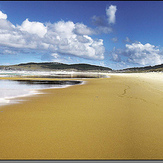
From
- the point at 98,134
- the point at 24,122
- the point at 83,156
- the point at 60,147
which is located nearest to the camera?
the point at 83,156

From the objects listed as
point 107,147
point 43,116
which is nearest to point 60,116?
point 43,116

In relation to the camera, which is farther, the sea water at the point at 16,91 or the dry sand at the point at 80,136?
the sea water at the point at 16,91

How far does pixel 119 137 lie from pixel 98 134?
0.64 m

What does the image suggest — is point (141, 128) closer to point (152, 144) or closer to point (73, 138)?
point (152, 144)

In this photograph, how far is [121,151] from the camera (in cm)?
359

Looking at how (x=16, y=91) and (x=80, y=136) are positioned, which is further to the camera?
(x=16, y=91)

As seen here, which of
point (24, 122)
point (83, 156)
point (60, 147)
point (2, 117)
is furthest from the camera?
point (2, 117)

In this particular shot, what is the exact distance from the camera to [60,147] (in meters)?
3.71

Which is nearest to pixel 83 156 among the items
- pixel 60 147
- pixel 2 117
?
pixel 60 147

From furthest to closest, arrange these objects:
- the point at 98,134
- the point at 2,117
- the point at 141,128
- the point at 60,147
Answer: the point at 2,117
the point at 141,128
the point at 98,134
the point at 60,147

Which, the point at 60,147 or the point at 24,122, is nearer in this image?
the point at 60,147

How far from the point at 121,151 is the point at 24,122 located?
3.73 m

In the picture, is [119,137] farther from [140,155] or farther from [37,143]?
[37,143]

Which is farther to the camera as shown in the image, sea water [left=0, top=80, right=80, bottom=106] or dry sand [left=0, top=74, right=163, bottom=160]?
sea water [left=0, top=80, right=80, bottom=106]
